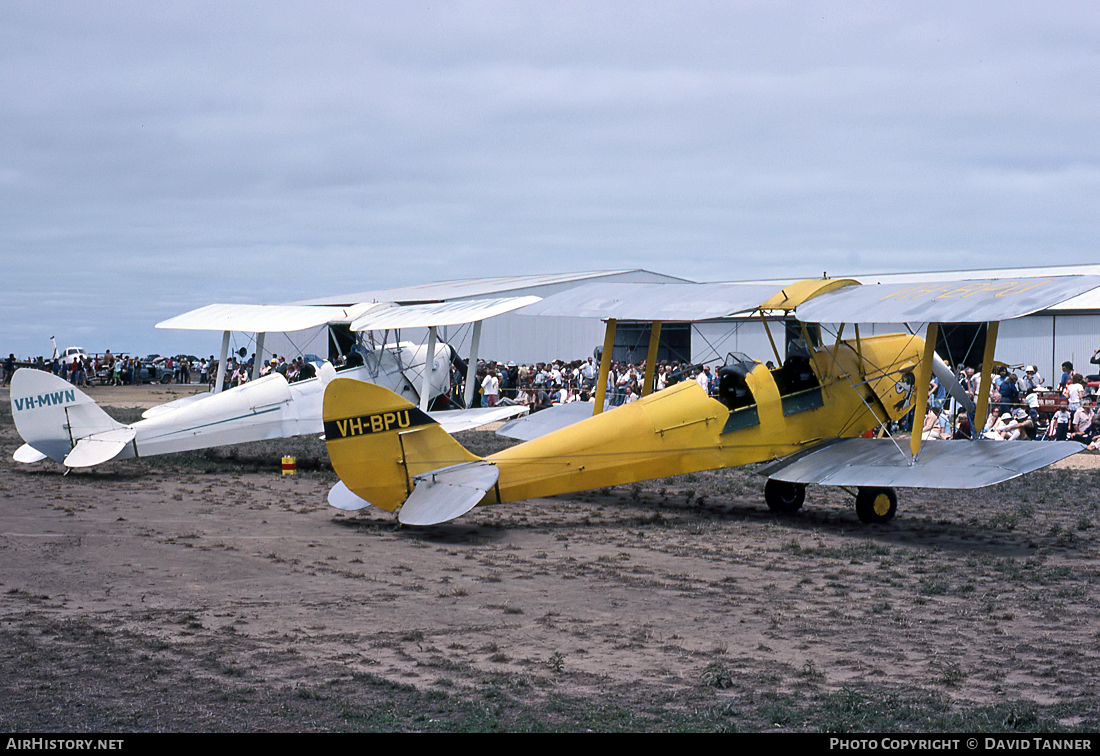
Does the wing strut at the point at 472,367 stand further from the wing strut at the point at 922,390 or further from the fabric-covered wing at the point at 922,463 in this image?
the wing strut at the point at 922,390

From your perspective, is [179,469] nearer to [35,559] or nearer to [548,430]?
[548,430]

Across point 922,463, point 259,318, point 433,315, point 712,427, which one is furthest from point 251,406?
point 922,463

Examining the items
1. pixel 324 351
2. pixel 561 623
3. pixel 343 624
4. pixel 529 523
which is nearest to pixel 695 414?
pixel 529 523

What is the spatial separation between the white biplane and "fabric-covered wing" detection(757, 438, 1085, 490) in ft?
17.3

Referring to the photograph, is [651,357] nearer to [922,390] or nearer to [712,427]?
[712,427]

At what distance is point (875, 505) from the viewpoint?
10742mm

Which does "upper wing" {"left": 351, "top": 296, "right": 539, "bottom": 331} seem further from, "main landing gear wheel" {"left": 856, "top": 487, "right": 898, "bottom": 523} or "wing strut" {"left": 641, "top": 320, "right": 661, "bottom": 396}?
"main landing gear wheel" {"left": 856, "top": 487, "right": 898, "bottom": 523}

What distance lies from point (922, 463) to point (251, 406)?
948 cm

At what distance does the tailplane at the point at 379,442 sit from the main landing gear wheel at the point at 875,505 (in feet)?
14.2

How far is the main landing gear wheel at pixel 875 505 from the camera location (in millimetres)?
10703

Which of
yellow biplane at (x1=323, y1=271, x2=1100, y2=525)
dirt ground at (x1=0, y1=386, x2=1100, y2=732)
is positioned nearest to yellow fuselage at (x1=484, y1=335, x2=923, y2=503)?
yellow biplane at (x1=323, y1=271, x2=1100, y2=525)

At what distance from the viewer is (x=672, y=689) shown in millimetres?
5141

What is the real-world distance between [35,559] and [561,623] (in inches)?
185

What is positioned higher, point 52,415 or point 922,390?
point 922,390
